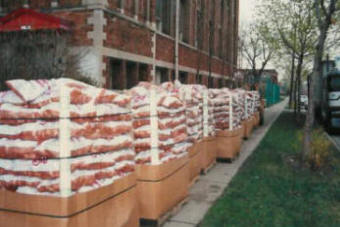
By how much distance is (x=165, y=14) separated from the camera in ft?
59.0

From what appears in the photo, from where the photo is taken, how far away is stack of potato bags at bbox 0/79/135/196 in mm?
3373

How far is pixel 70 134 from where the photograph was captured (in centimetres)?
344

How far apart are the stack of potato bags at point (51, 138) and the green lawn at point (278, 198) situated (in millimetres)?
2276

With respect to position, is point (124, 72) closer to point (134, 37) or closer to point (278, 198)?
point (134, 37)

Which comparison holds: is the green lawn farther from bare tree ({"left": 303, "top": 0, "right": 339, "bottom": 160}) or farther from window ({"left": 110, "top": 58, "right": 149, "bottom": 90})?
window ({"left": 110, "top": 58, "right": 149, "bottom": 90})

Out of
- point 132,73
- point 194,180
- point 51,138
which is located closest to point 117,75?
point 132,73

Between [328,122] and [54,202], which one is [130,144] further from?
[328,122]

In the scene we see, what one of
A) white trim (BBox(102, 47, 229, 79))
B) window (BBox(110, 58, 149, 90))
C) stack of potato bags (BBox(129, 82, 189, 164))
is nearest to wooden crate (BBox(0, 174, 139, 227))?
stack of potato bags (BBox(129, 82, 189, 164))

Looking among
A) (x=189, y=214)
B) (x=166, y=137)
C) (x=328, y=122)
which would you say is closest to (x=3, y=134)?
(x=166, y=137)

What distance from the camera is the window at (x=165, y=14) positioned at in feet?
56.4

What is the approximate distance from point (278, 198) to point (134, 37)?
8614 millimetres

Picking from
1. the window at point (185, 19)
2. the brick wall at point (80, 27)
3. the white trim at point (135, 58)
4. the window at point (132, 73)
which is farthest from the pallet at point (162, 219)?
the window at point (185, 19)

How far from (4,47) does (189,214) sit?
7.02m

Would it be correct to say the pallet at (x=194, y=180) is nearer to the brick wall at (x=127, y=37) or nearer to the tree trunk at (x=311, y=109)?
the tree trunk at (x=311, y=109)
